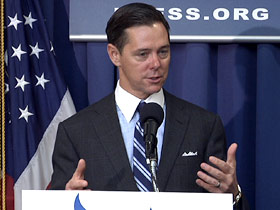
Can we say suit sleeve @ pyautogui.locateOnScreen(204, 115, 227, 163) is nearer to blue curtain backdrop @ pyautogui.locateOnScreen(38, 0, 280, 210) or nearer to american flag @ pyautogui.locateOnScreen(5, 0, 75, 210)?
blue curtain backdrop @ pyautogui.locateOnScreen(38, 0, 280, 210)

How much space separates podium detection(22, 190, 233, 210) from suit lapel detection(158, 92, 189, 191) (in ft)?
1.74

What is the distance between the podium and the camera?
4.38ft

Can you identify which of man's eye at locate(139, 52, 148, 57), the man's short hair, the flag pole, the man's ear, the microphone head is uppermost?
the man's short hair

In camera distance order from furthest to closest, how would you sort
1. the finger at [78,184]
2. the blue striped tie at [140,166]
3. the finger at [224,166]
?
1. the blue striped tie at [140,166]
2. the finger at [224,166]
3. the finger at [78,184]

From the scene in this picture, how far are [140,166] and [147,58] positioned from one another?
367 millimetres

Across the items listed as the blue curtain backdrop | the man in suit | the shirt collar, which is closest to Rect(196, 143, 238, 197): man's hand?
Answer: the man in suit

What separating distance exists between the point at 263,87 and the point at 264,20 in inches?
12.2

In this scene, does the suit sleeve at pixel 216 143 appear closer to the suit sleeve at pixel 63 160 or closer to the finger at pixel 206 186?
the finger at pixel 206 186

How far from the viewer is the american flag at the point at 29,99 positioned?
2668 mm

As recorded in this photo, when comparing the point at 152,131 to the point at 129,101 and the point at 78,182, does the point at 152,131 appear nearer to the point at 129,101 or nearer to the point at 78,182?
the point at 78,182

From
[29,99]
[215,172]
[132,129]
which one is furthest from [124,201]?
[29,99]

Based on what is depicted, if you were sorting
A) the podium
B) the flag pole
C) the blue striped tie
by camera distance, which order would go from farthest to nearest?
the flag pole, the blue striped tie, the podium

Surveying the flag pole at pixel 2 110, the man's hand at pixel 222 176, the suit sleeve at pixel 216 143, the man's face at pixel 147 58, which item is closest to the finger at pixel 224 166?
the man's hand at pixel 222 176

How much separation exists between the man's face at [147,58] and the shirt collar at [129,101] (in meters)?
0.02
